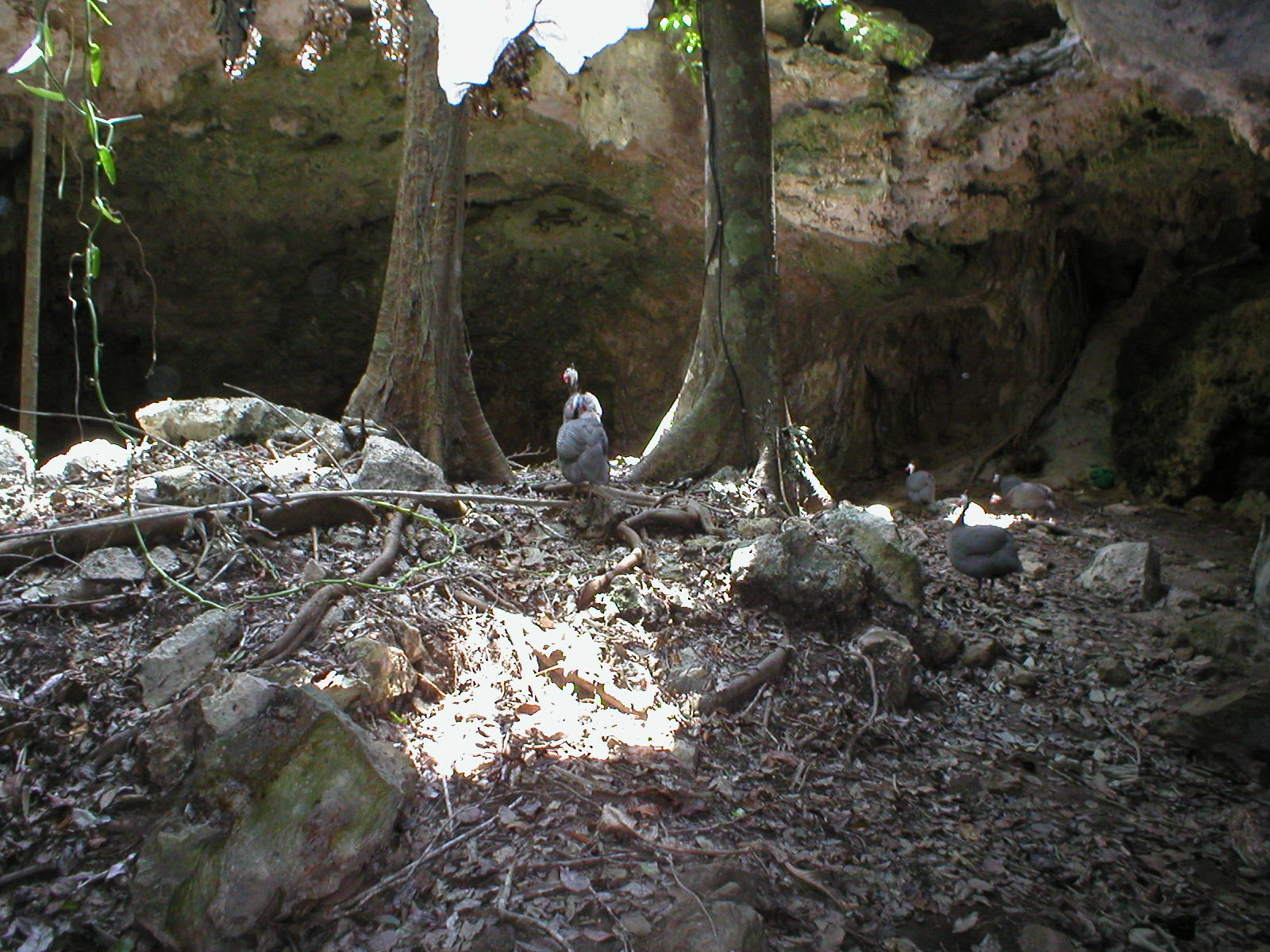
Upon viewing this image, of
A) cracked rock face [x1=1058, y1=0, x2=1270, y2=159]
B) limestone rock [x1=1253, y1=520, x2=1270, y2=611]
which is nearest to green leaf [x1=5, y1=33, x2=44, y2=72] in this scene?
cracked rock face [x1=1058, y1=0, x2=1270, y2=159]

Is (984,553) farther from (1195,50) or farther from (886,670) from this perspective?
(1195,50)

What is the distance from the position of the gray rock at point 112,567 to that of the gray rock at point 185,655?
11.9 inches

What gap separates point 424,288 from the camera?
4.14 m

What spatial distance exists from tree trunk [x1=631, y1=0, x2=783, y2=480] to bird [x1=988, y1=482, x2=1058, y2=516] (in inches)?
119

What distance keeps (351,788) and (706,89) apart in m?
4.15

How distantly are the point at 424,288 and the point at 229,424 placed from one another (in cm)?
114

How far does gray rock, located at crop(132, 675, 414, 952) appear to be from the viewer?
5.06 ft

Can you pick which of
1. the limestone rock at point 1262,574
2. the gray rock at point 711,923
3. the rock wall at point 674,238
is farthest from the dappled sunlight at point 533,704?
the rock wall at point 674,238

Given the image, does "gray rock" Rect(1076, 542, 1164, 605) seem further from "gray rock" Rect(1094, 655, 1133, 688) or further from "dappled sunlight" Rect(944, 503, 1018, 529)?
"dappled sunlight" Rect(944, 503, 1018, 529)

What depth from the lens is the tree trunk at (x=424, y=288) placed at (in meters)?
4.12

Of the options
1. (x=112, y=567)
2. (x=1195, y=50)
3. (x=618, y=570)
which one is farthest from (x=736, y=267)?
(x=112, y=567)

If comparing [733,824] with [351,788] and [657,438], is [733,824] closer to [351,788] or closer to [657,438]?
[351,788]

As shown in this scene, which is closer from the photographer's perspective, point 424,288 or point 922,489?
point 424,288

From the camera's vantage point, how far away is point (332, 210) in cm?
838
